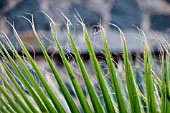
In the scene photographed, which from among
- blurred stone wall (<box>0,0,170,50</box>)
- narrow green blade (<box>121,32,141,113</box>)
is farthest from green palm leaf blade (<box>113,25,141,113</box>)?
blurred stone wall (<box>0,0,170,50</box>)

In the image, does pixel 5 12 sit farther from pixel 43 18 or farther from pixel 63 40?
pixel 63 40

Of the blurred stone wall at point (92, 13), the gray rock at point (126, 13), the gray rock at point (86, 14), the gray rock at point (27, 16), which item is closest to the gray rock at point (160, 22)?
the blurred stone wall at point (92, 13)

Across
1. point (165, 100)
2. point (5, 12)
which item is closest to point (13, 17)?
point (5, 12)

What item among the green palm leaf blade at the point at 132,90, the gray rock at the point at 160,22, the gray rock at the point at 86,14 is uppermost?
the gray rock at the point at 86,14

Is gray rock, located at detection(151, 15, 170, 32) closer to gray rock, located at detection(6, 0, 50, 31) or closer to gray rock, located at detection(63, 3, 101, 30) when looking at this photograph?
gray rock, located at detection(63, 3, 101, 30)

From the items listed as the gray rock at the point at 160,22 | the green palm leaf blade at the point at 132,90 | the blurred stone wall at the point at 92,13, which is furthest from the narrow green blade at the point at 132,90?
the gray rock at the point at 160,22

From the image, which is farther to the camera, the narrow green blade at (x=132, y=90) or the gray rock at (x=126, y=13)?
the gray rock at (x=126, y=13)

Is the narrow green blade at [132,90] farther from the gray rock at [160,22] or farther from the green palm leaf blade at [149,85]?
the gray rock at [160,22]

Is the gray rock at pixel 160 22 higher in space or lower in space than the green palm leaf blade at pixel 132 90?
higher
